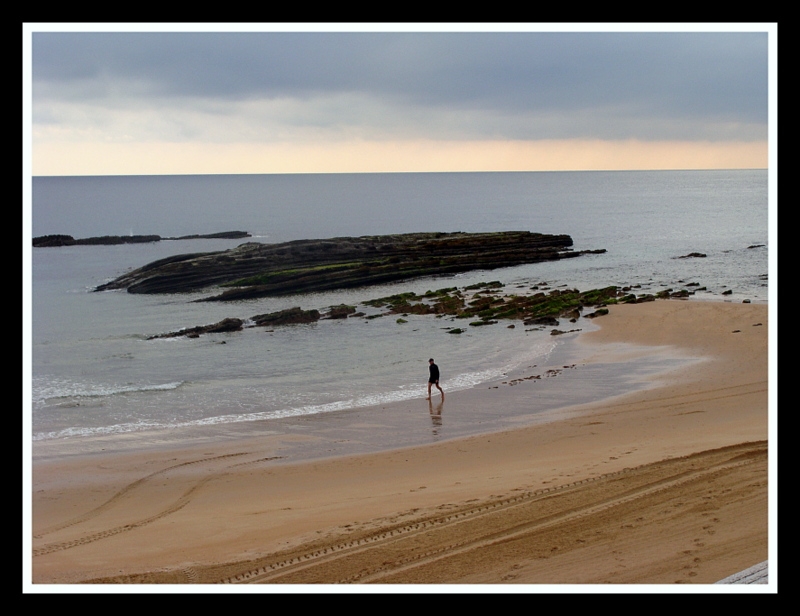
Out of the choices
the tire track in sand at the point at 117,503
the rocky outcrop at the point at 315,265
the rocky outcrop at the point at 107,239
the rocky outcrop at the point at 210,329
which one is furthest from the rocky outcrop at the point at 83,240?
the tire track in sand at the point at 117,503

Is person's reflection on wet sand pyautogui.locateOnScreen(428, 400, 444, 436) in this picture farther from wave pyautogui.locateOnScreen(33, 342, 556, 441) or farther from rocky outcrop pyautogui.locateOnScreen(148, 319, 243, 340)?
rocky outcrop pyautogui.locateOnScreen(148, 319, 243, 340)

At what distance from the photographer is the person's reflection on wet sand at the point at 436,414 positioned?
14875 mm

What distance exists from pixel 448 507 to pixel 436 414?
6624 millimetres

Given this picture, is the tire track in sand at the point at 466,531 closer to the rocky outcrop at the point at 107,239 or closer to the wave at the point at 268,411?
the wave at the point at 268,411

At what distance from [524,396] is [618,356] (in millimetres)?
5356

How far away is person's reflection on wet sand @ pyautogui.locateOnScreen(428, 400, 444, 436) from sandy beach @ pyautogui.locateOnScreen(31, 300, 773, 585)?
116cm

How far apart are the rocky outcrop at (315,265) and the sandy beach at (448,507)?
995 inches

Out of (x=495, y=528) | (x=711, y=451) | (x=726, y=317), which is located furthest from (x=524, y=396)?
(x=726, y=317)

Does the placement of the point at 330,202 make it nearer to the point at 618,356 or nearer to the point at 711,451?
the point at 618,356

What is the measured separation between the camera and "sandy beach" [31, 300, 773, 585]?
24.7 feet

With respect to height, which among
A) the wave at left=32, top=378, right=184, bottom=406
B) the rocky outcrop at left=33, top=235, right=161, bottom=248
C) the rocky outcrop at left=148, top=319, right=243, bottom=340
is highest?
the rocky outcrop at left=33, top=235, right=161, bottom=248

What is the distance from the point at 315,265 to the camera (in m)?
42.2

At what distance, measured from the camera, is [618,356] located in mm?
21312

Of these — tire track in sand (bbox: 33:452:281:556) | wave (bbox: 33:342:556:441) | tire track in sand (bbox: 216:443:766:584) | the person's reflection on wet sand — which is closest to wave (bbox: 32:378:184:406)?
wave (bbox: 33:342:556:441)
